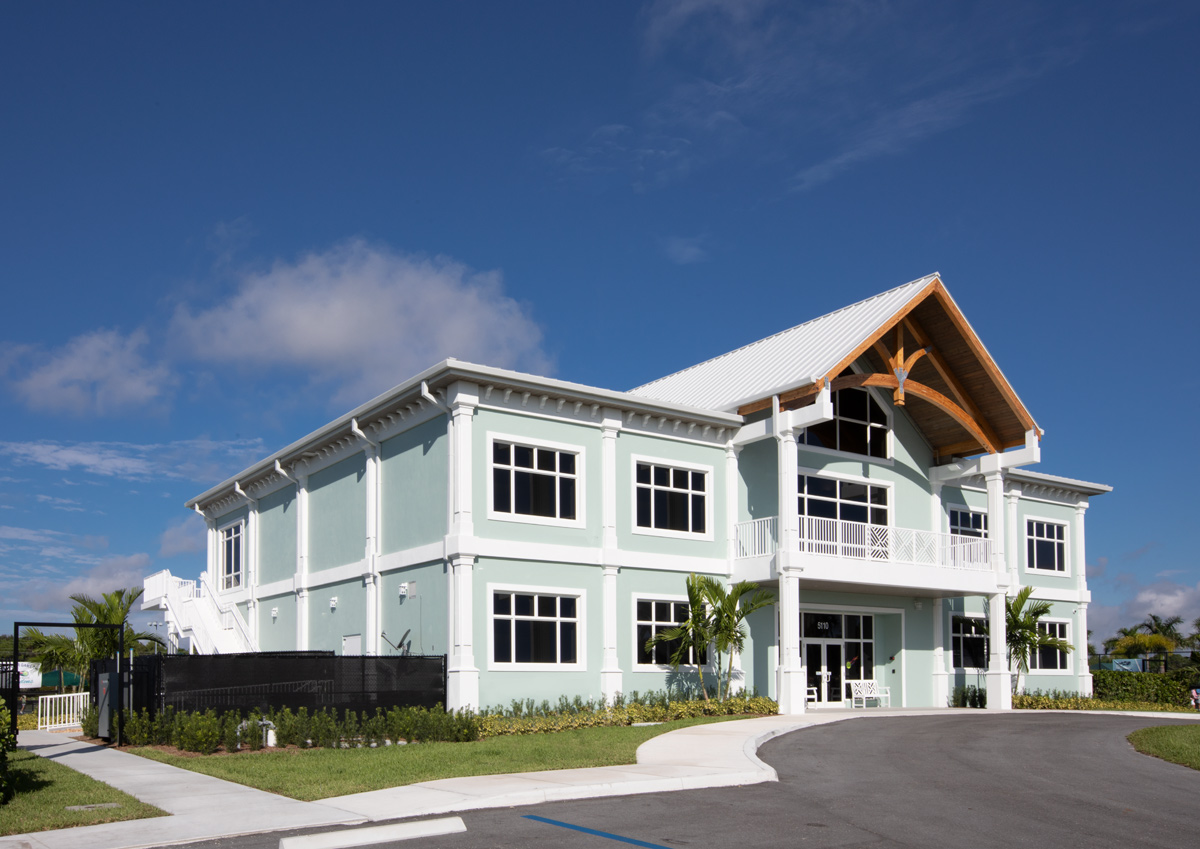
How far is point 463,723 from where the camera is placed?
20.2 metres

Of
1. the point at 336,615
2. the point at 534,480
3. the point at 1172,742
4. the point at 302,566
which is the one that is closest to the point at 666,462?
the point at 534,480

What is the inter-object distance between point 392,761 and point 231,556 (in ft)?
73.1

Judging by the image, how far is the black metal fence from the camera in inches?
790

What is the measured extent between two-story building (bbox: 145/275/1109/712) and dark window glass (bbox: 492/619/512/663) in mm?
35

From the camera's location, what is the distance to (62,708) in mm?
27500

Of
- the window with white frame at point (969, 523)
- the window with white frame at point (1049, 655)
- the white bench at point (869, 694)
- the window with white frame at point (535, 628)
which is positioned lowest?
the white bench at point (869, 694)

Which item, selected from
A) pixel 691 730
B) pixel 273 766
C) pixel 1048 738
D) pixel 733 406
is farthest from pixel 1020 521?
pixel 273 766

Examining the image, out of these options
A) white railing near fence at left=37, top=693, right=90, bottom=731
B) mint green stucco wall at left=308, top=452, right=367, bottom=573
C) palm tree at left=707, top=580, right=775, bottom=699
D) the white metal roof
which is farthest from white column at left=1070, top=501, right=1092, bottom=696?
white railing near fence at left=37, top=693, right=90, bottom=731

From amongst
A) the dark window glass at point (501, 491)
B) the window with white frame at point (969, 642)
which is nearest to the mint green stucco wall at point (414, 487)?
the dark window glass at point (501, 491)

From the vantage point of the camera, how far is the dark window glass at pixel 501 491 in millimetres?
23984

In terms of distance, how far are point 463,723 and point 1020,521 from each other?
73.6 feet

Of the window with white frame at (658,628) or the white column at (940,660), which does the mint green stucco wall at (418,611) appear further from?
the white column at (940,660)

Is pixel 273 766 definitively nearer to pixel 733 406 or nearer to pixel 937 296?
pixel 733 406

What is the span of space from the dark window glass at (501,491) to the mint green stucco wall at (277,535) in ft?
31.7
